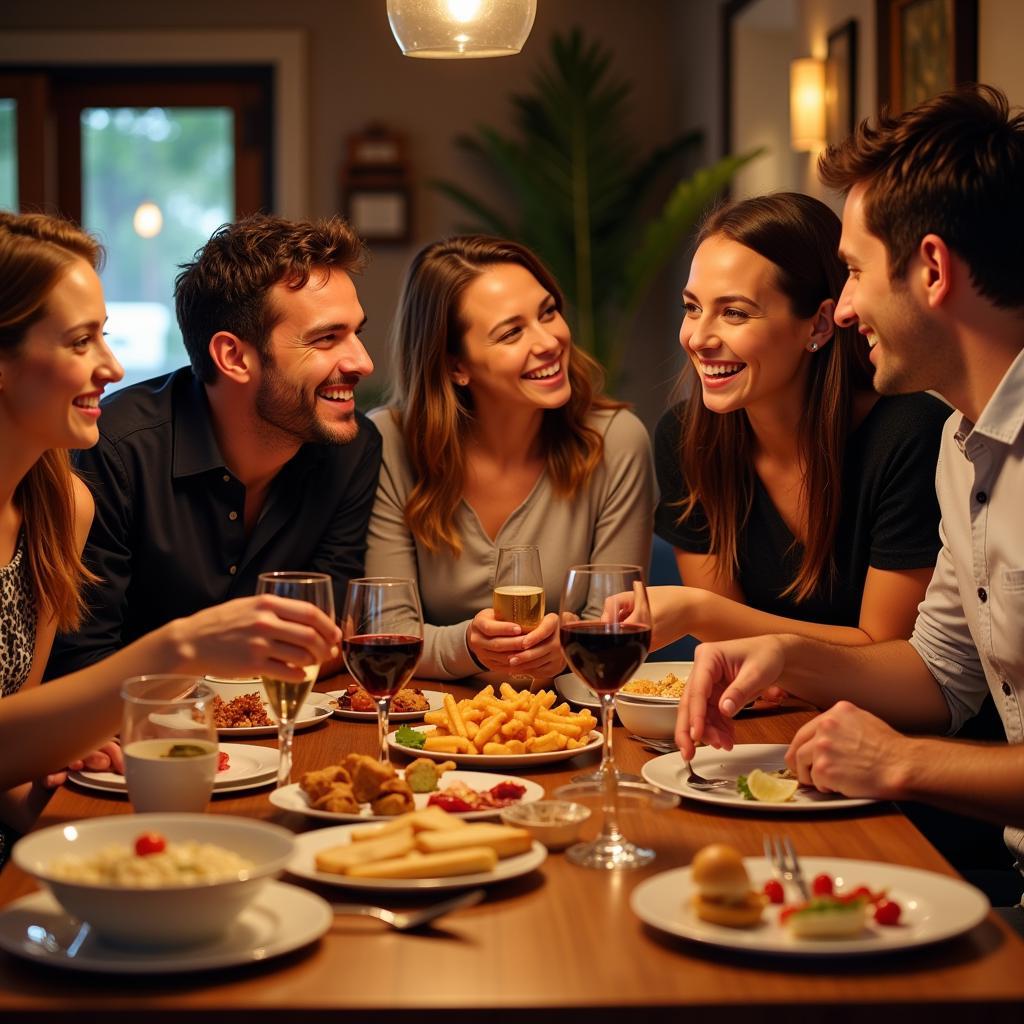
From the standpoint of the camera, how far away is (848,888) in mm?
1224

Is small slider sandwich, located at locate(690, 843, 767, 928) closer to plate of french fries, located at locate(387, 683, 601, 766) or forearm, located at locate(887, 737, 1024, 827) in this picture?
forearm, located at locate(887, 737, 1024, 827)

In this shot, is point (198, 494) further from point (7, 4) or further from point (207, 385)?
point (7, 4)

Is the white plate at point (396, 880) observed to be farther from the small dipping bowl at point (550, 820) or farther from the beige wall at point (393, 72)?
the beige wall at point (393, 72)

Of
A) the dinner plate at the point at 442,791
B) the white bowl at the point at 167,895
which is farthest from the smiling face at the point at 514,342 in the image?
the white bowl at the point at 167,895

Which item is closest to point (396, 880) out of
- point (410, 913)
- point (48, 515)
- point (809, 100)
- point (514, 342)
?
point (410, 913)

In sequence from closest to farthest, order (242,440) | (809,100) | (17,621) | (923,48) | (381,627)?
(381,627) → (17,621) → (242,440) → (923,48) → (809,100)

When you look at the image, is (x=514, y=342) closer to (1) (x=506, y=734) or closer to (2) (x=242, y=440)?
(2) (x=242, y=440)

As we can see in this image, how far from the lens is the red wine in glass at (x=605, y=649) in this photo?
143 centimetres

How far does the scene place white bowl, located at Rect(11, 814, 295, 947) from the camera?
104cm

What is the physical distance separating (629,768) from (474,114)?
6258 millimetres

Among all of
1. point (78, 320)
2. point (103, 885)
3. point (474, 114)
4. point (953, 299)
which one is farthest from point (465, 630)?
point (474, 114)

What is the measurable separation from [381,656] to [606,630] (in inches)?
9.7

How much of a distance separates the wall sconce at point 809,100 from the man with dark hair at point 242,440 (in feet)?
9.97

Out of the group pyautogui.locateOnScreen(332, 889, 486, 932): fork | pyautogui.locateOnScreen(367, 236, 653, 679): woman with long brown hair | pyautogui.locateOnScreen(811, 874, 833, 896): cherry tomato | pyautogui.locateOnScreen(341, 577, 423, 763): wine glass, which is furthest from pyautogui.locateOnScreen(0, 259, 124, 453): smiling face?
pyautogui.locateOnScreen(811, 874, 833, 896): cherry tomato
